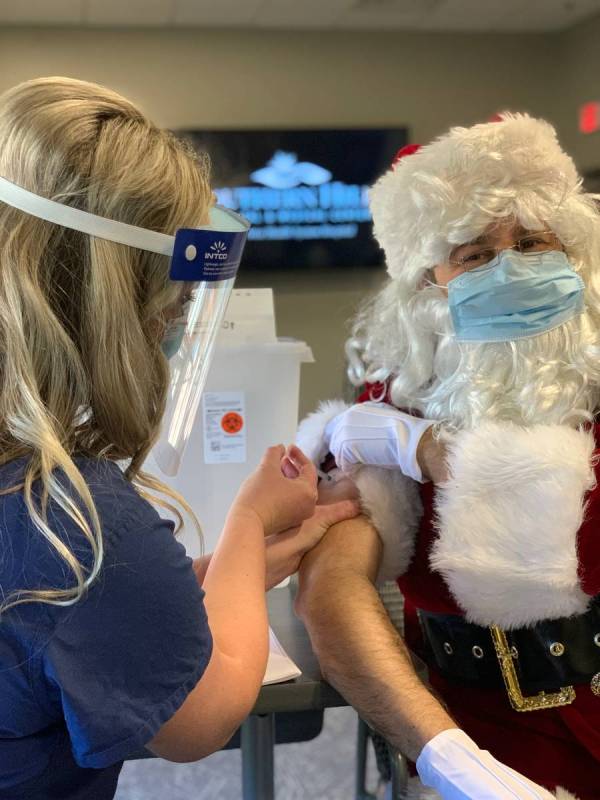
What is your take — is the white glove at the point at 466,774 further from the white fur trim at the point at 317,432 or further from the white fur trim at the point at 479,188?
the white fur trim at the point at 479,188

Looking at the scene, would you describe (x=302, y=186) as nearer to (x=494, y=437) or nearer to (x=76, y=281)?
(x=494, y=437)

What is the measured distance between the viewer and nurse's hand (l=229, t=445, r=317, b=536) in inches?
48.2

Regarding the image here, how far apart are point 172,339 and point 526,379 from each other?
0.61 m

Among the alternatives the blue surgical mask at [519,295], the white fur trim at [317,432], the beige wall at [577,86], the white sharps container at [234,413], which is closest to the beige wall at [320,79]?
the beige wall at [577,86]

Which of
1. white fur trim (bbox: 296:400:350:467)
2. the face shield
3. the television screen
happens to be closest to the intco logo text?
the face shield

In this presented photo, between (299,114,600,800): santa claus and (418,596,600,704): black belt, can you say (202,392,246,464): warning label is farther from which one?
(418,596,600,704): black belt

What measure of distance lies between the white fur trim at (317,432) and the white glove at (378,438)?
0.06m

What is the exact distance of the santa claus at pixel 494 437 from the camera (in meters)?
1.20

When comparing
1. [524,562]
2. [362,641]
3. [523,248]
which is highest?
[523,248]

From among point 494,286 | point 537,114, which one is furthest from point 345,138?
point 494,286

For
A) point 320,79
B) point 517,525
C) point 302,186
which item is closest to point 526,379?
point 517,525

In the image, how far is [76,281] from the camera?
0.86 metres

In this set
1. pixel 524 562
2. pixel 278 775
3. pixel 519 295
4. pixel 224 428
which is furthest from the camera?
pixel 278 775

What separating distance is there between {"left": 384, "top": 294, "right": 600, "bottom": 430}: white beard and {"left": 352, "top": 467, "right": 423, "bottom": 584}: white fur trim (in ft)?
0.46
